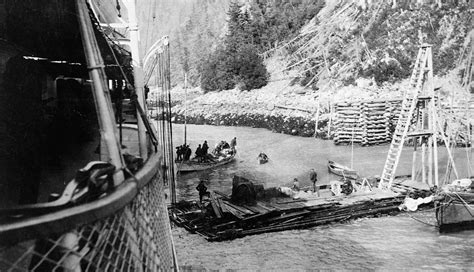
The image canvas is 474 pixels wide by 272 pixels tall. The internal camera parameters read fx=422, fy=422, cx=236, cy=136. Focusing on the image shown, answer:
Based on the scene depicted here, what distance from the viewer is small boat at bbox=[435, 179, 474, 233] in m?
14.9

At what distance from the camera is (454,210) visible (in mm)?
15070

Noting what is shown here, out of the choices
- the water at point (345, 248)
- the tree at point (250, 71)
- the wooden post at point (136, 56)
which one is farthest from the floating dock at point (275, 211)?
the tree at point (250, 71)

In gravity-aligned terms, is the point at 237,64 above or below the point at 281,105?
above

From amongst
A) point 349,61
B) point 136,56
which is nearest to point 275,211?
point 136,56

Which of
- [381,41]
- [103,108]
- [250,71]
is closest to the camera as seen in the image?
[103,108]

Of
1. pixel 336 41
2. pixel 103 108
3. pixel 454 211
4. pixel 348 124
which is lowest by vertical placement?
pixel 454 211

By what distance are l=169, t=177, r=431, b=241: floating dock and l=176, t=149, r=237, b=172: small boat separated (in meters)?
9.87

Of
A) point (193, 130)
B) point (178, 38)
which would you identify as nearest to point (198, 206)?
point (193, 130)

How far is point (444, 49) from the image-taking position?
45281mm

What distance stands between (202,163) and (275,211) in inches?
553

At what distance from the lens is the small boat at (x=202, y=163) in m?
29.0

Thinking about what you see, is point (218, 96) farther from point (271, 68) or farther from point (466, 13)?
point (466, 13)

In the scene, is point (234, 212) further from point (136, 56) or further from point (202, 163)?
point (202, 163)

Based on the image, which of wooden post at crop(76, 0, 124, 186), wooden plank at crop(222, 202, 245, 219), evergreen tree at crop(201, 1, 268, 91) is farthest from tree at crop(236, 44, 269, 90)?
wooden post at crop(76, 0, 124, 186)
